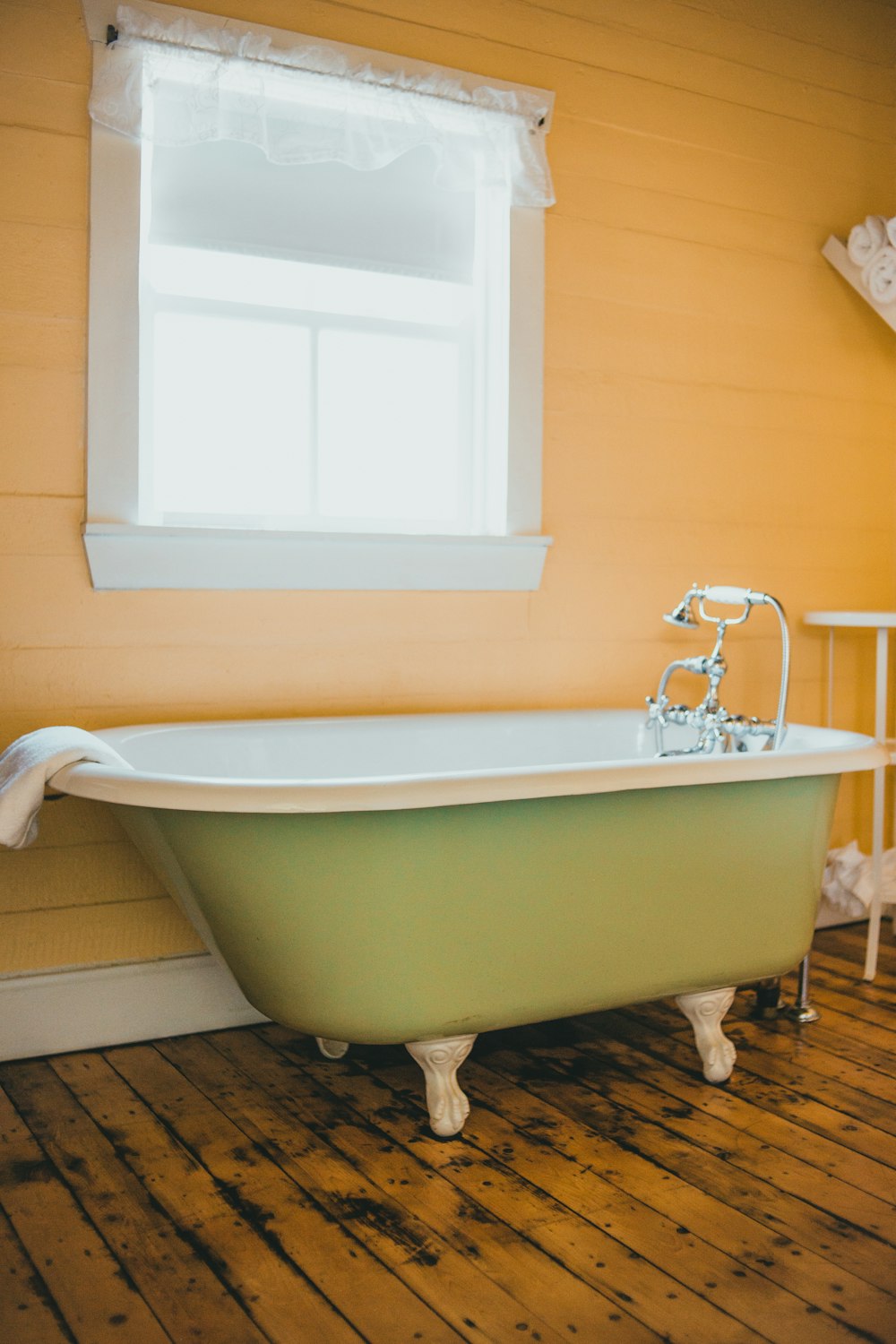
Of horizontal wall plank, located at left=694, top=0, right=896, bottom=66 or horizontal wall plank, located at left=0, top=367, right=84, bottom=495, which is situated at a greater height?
horizontal wall plank, located at left=694, top=0, right=896, bottom=66

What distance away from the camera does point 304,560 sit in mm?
2482

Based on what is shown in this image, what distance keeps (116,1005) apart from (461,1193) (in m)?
0.95

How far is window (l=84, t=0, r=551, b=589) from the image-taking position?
2.30 metres

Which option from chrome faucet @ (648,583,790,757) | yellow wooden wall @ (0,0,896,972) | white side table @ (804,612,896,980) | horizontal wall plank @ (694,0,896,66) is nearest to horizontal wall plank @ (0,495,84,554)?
yellow wooden wall @ (0,0,896,972)

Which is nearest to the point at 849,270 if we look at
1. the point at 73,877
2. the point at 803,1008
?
the point at 803,1008

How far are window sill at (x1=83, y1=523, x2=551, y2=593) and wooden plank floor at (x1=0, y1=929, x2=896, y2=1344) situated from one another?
38.1 inches

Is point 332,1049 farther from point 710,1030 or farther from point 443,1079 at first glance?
point 710,1030

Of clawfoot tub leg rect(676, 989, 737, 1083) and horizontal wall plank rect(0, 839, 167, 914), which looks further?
horizontal wall plank rect(0, 839, 167, 914)

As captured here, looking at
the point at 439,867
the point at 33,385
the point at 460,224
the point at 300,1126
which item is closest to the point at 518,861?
the point at 439,867

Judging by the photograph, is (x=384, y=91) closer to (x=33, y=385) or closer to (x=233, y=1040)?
(x=33, y=385)

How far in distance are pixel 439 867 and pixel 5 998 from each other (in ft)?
3.40

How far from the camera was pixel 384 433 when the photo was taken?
271 centimetres

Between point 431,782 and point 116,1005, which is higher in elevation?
point 431,782

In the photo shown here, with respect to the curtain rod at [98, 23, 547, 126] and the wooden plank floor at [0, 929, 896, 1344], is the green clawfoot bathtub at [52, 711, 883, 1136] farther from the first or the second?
the curtain rod at [98, 23, 547, 126]
